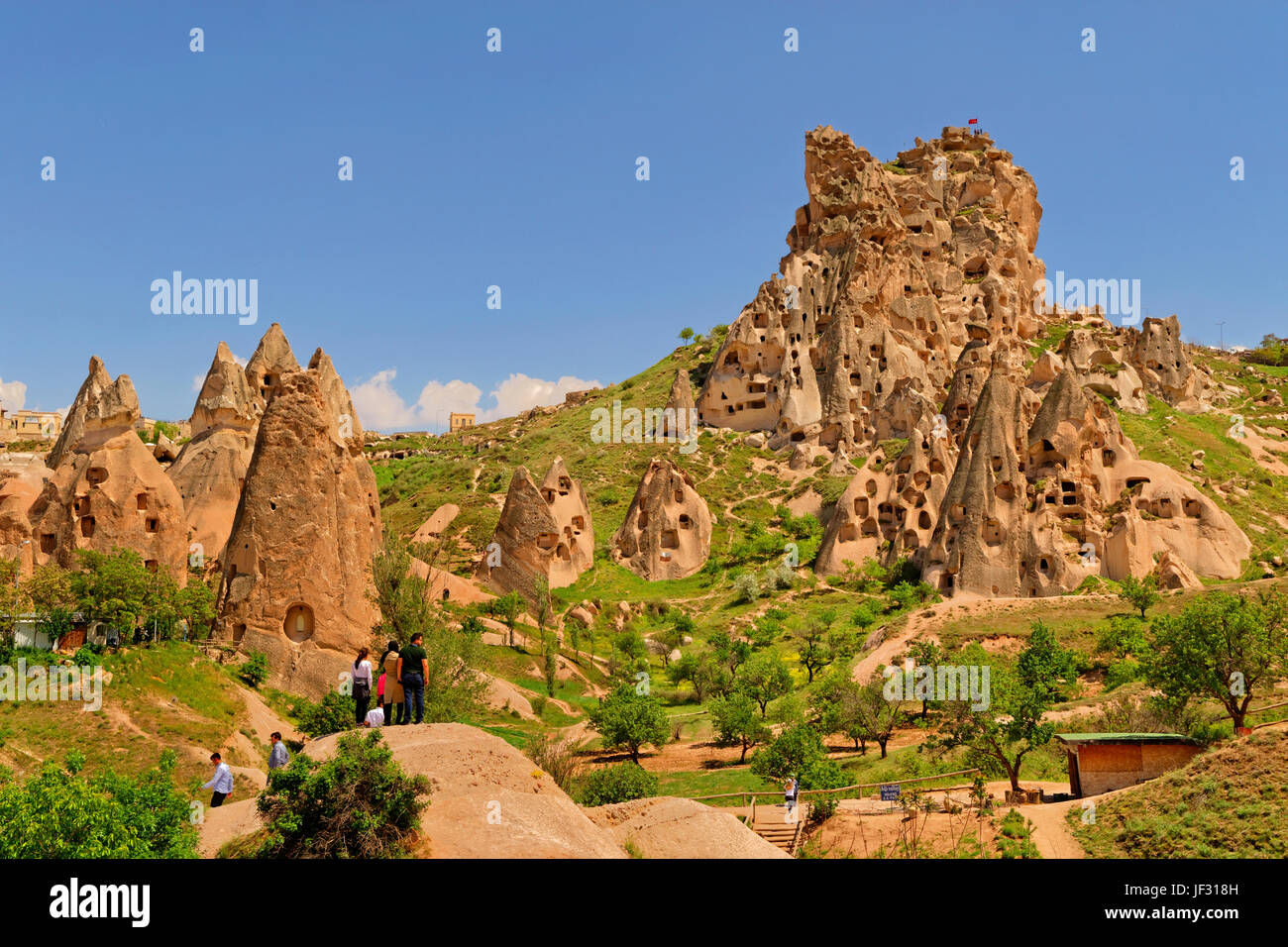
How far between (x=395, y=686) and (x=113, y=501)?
20.2m

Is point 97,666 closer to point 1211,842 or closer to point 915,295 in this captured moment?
point 1211,842

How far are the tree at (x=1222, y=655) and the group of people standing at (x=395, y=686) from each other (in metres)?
19.8

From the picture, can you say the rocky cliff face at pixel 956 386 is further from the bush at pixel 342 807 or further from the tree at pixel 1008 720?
the bush at pixel 342 807

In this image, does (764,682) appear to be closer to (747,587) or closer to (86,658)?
(747,587)

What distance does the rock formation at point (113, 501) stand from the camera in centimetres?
3409

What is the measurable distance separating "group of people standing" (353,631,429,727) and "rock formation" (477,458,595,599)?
31.0m

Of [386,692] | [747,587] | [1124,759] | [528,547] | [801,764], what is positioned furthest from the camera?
[747,587]

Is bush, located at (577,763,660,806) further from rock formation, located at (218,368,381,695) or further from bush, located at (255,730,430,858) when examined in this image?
bush, located at (255,730,430,858)

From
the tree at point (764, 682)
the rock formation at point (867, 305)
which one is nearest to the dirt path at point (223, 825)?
the tree at point (764, 682)

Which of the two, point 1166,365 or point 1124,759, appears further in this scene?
point 1166,365

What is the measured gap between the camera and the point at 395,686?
61.7 ft

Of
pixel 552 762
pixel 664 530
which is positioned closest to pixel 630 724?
pixel 552 762
